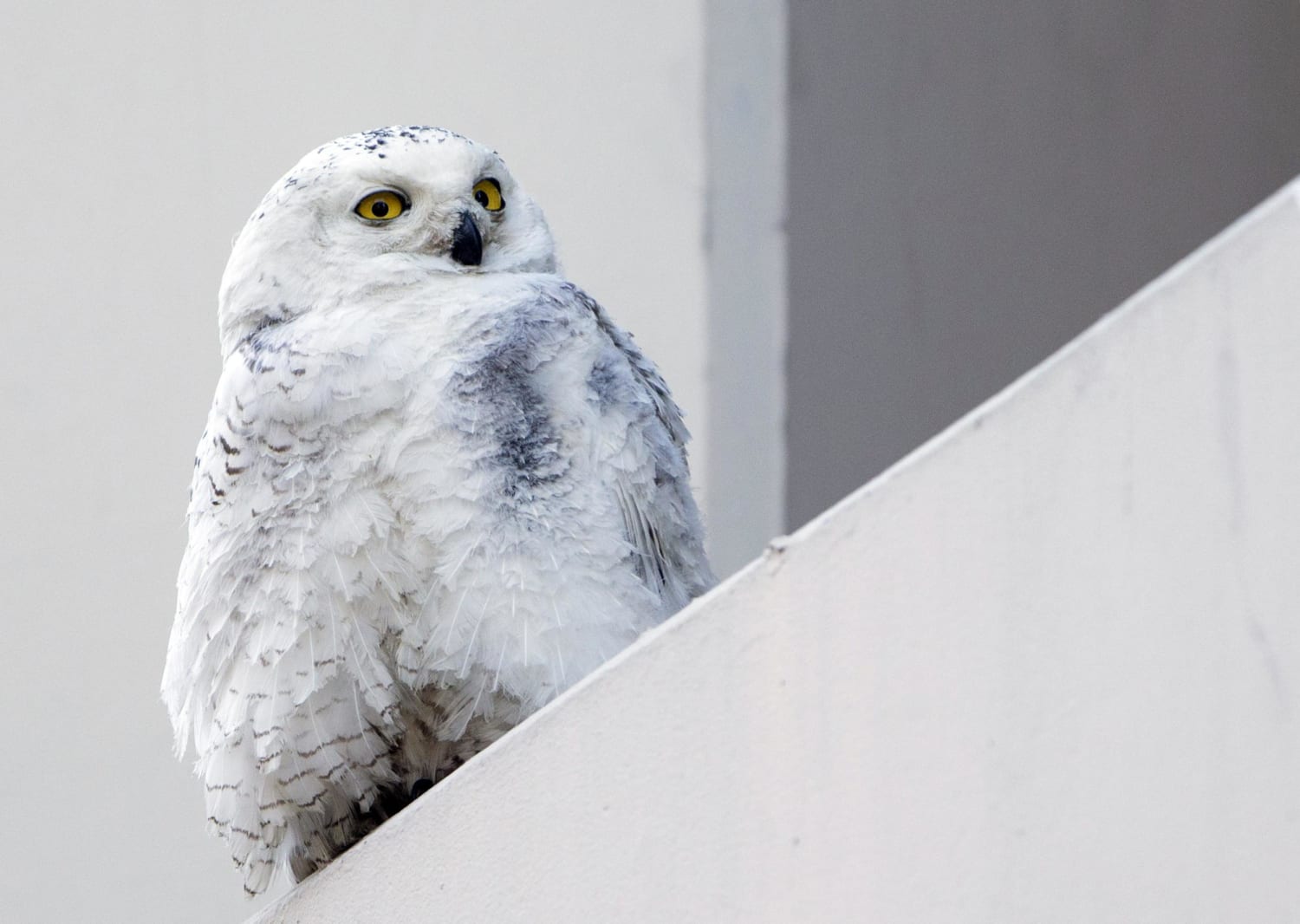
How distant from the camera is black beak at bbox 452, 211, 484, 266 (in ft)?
4.83

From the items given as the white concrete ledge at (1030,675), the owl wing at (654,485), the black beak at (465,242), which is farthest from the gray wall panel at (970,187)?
the white concrete ledge at (1030,675)

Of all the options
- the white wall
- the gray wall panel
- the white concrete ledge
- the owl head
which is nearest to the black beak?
the owl head

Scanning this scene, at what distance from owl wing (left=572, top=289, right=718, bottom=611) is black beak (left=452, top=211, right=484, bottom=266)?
10 centimetres

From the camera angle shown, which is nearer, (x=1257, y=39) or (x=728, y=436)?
(x=728, y=436)

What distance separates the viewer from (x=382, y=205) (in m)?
1.47

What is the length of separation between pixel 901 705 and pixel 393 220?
2.65ft

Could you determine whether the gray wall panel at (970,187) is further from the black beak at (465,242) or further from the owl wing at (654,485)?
the black beak at (465,242)

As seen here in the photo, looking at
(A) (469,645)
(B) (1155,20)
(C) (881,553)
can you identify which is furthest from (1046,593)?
(B) (1155,20)

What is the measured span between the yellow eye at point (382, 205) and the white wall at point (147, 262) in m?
Result: 1.36

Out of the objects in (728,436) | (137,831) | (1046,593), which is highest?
(1046,593)

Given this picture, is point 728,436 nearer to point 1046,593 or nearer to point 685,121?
point 685,121

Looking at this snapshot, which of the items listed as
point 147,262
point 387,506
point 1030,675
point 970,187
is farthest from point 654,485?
point 970,187

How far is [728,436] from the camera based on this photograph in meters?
2.85

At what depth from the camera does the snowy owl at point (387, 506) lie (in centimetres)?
138
